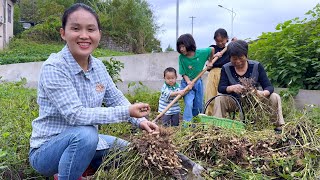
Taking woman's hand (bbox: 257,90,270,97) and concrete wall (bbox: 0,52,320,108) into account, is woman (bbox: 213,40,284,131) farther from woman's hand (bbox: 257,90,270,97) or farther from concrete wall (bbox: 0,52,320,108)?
concrete wall (bbox: 0,52,320,108)

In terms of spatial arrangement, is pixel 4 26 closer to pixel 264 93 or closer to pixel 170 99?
pixel 170 99

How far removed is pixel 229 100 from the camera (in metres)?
3.50

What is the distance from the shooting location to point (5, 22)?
2317cm

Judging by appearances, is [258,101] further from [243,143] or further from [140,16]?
[140,16]

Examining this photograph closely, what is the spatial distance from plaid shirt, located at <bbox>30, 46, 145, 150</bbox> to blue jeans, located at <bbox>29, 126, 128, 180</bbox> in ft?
0.17

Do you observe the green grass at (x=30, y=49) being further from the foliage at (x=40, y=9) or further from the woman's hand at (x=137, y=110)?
the woman's hand at (x=137, y=110)

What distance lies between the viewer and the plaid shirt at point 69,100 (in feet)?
6.61

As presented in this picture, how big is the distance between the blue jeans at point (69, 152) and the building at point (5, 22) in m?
21.7

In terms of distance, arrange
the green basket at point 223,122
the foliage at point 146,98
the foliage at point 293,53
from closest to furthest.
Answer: the green basket at point 223,122
the foliage at point 293,53
the foliage at point 146,98

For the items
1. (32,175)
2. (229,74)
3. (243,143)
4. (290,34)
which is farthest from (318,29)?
(32,175)

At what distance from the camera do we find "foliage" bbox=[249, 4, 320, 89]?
520 centimetres

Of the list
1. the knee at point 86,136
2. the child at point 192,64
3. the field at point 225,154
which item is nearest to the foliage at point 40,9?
the child at point 192,64

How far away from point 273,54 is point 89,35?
4001mm

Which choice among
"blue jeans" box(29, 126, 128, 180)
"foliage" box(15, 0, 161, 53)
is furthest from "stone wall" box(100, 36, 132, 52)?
"blue jeans" box(29, 126, 128, 180)
